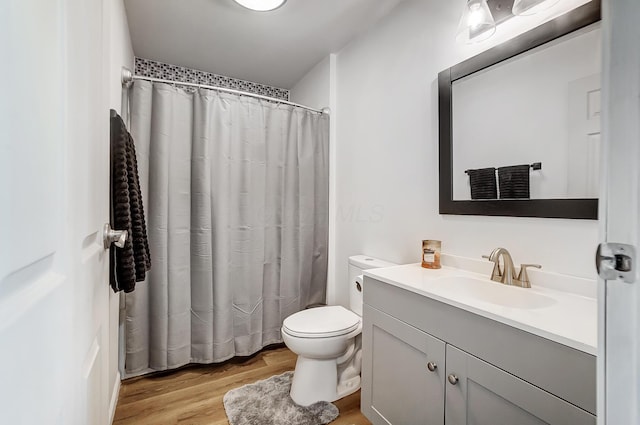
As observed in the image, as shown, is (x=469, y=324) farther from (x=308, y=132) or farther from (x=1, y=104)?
(x=308, y=132)

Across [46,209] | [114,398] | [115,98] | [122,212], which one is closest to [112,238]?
[122,212]

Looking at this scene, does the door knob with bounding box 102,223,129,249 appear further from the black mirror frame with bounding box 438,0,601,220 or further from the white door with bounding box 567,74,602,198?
the white door with bounding box 567,74,602,198

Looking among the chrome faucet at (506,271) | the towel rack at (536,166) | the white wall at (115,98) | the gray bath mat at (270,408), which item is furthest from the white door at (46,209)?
the towel rack at (536,166)

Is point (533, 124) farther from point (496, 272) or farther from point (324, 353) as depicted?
point (324, 353)

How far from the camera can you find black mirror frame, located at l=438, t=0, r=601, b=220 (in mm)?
1064

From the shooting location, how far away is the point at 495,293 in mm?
1234

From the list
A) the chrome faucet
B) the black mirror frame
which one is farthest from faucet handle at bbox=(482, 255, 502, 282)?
the black mirror frame

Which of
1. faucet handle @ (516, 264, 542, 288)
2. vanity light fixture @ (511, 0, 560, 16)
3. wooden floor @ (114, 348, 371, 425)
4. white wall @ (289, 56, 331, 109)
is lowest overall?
wooden floor @ (114, 348, 371, 425)

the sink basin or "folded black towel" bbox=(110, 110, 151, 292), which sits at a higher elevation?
"folded black towel" bbox=(110, 110, 151, 292)

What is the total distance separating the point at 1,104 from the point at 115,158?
1.05 metres

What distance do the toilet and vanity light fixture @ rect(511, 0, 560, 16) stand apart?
139 cm

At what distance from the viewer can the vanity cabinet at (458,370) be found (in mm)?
772

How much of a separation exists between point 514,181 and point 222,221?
171cm

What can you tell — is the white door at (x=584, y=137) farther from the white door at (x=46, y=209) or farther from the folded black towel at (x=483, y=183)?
the white door at (x=46, y=209)
